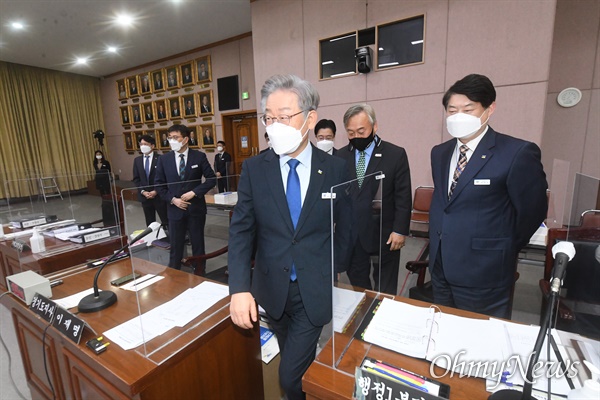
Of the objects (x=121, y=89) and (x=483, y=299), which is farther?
(x=121, y=89)

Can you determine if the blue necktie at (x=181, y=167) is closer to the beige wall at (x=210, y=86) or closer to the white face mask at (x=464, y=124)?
the white face mask at (x=464, y=124)

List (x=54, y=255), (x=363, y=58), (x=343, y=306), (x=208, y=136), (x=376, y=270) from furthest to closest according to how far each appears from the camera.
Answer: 1. (x=208, y=136)
2. (x=363, y=58)
3. (x=54, y=255)
4. (x=376, y=270)
5. (x=343, y=306)

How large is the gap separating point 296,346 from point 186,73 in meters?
8.04

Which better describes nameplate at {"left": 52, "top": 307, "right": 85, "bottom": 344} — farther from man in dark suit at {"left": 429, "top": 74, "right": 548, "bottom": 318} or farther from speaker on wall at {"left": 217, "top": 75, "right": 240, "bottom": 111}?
speaker on wall at {"left": 217, "top": 75, "right": 240, "bottom": 111}

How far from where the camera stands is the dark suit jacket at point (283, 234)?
41.4 inches

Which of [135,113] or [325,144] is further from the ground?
[135,113]

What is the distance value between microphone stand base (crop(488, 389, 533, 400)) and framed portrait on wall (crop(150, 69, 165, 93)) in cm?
907

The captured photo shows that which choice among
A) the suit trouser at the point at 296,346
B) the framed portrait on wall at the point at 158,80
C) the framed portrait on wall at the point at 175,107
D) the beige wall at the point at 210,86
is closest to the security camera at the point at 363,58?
the beige wall at the point at 210,86

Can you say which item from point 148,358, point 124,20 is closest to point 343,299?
point 148,358

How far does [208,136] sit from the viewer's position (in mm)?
7496

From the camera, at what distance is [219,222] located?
193 centimetres

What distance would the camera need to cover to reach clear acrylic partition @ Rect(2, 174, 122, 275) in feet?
7.59

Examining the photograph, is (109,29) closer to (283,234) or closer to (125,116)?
(125,116)

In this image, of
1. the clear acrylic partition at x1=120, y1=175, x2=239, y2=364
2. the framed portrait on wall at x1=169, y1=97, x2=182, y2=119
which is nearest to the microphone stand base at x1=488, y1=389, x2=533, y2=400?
the clear acrylic partition at x1=120, y1=175, x2=239, y2=364
